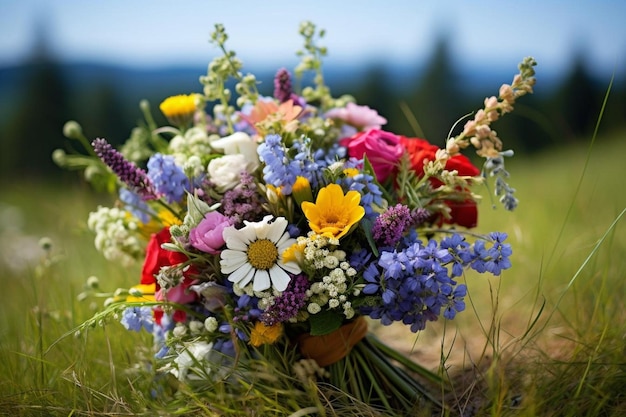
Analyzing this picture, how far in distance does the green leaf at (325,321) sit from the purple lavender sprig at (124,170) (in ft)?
1.50

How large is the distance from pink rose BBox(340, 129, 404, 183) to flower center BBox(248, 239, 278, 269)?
0.33 metres

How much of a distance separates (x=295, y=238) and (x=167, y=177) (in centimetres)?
31

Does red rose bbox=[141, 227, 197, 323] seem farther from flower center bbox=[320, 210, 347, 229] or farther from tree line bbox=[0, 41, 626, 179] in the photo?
tree line bbox=[0, 41, 626, 179]

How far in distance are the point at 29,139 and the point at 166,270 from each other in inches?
390

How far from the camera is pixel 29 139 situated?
10.2 m

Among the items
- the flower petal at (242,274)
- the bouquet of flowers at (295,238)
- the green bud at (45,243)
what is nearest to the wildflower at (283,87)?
the bouquet of flowers at (295,238)

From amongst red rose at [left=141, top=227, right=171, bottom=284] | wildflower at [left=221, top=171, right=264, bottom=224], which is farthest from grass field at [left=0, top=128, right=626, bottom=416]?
wildflower at [left=221, top=171, right=264, bottom=224]

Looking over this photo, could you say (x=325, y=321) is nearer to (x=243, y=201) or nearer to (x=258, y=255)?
(x=258, y=255)

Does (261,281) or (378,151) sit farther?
(378,151)

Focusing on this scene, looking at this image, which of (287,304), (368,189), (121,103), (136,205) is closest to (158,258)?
(136,205)

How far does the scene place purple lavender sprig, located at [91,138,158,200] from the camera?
54.1 inches

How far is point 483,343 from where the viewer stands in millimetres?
2225

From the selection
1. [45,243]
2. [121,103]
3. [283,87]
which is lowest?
[121,103]

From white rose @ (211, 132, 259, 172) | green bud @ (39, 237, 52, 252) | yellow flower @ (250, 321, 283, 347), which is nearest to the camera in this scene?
yellow flower @ (250, 321, 283, 347)
